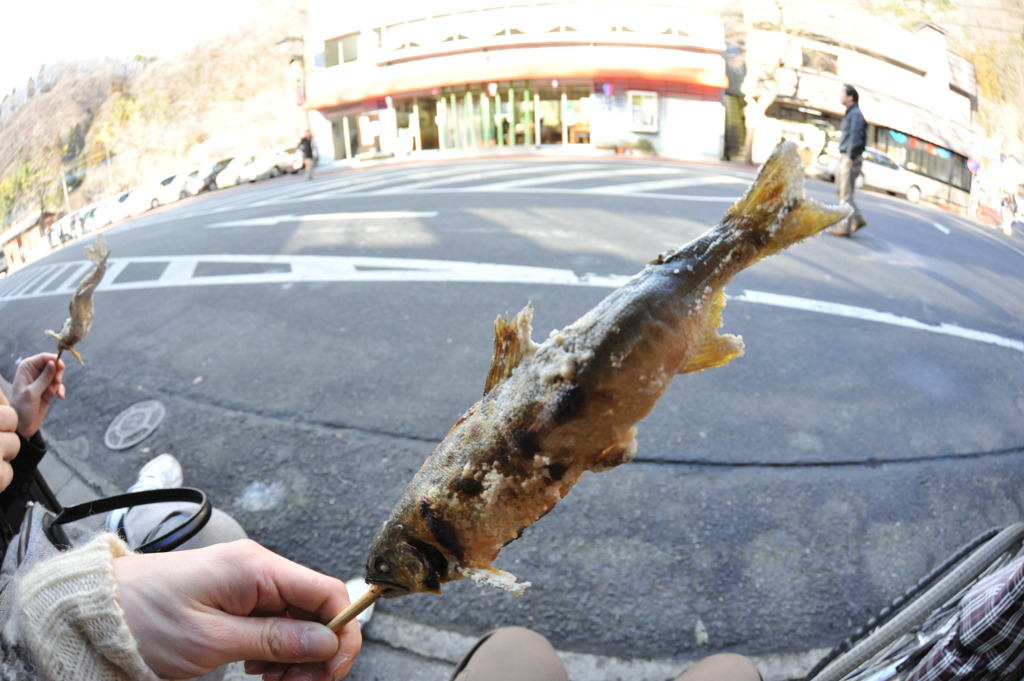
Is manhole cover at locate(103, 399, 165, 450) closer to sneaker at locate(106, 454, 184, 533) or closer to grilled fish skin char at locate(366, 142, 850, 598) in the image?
sneaker at locate(106, 454, 184, 533)

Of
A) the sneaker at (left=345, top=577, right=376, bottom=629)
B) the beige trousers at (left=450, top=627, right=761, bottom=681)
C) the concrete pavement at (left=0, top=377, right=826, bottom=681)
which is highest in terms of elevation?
the beige trousers at (left=450, top=627, right=761, bottom=681)

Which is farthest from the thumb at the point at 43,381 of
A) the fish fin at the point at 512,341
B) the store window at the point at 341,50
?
the fish fin at the point at 512,341

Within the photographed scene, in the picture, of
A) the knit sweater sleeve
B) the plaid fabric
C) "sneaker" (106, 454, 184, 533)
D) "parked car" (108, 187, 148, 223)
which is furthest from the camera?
"parked car" (108, 187, 148, 223)

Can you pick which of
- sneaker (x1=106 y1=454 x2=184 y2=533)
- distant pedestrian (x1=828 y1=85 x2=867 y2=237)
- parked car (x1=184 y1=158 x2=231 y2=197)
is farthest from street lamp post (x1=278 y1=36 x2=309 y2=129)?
distant pedestrian (x1=828 y1=85 x2=867 y2=237)

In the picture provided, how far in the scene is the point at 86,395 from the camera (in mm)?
3023

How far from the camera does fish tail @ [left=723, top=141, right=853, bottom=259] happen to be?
2.24 feet

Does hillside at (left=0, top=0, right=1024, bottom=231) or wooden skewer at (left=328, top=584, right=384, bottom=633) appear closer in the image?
wooden skewer at (left=328, top=584, right=384, bottom=633)

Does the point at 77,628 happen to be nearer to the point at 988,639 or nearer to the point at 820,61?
the point at 988,639

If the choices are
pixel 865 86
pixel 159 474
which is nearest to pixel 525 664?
pixel 865 86

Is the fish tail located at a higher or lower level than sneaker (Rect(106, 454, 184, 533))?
higher

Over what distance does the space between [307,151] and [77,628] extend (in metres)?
1.99

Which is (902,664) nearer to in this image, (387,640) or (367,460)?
(387,640)

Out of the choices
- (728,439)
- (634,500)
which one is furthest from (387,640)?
(728,439)

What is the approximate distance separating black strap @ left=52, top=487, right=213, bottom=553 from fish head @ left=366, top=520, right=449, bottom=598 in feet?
2.63
